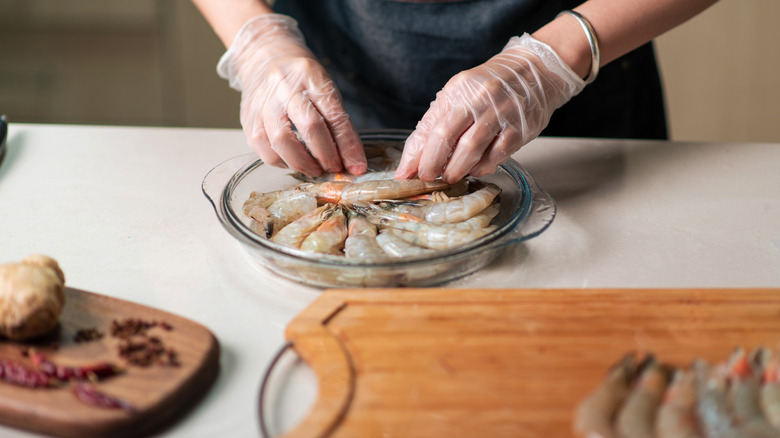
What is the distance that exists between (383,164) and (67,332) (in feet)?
2.39

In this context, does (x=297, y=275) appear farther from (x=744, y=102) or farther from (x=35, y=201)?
(x=744, y=102)

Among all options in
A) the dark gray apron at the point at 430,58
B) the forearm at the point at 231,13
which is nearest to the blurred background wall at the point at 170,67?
the dark gray apron at the point at 430,58

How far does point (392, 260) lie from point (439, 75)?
948 mm

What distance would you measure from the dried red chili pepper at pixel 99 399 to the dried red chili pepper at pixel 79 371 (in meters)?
0.02

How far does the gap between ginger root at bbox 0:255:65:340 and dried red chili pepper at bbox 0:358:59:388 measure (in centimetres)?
5

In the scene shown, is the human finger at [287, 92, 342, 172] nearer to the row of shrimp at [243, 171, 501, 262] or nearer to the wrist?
the row of shrimp at [243, 171, 501, 262]

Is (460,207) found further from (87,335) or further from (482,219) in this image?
(87,335)

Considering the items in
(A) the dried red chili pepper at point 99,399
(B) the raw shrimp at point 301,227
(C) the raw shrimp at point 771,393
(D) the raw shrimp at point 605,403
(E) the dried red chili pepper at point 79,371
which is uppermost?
(C) the raw shrimp at point 771,393

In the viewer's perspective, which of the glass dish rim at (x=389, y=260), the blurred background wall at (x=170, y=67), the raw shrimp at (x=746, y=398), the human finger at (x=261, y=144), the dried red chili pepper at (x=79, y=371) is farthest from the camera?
the blurred background wall at (x=170, y=67)

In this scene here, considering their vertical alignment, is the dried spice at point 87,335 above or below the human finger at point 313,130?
below

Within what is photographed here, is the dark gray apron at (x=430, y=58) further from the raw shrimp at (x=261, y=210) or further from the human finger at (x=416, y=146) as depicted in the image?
the raw shrimp at (x=261, y=210)

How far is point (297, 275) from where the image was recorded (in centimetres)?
110

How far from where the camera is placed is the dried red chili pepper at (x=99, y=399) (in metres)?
0.78

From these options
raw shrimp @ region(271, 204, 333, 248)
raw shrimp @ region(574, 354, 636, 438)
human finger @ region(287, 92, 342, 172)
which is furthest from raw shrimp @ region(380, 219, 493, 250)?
raw shrimp @ region(574, 354, 636, 438)
